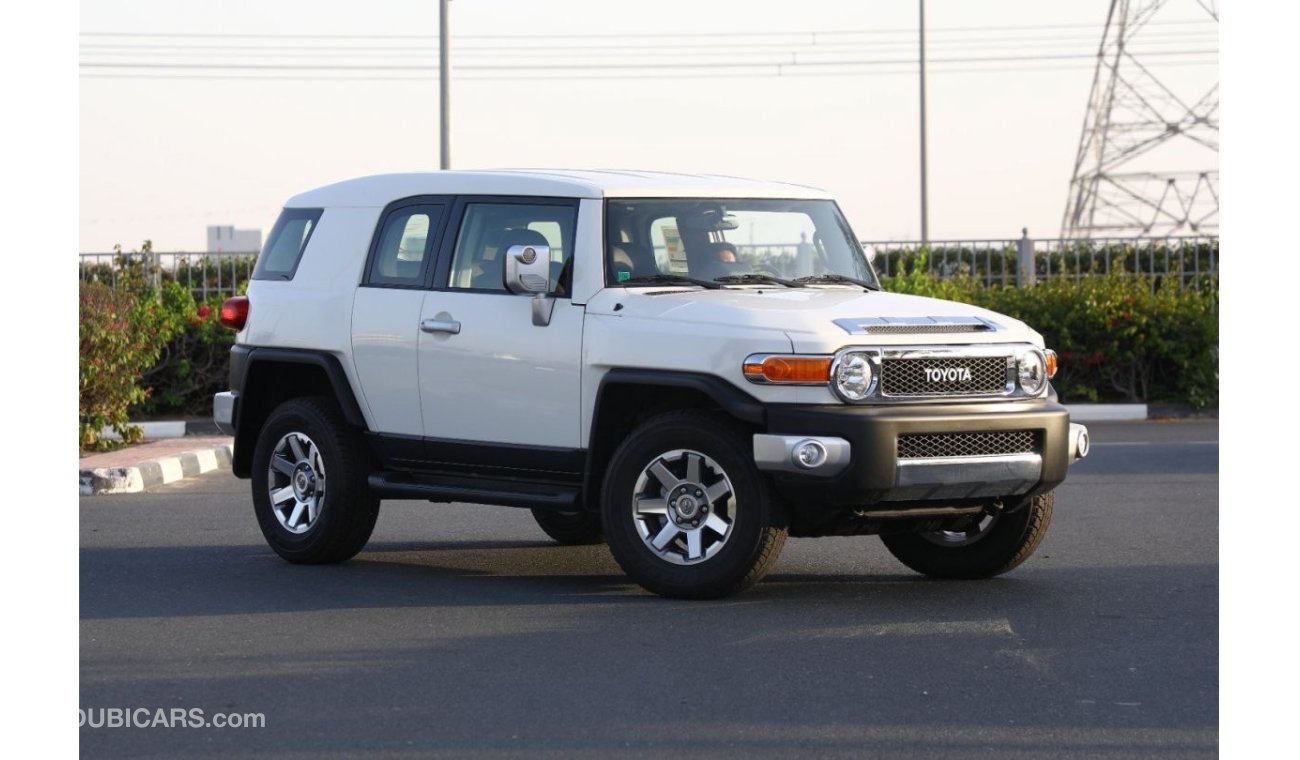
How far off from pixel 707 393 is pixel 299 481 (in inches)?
105

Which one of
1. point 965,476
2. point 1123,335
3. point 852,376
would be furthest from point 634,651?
point 1123,335

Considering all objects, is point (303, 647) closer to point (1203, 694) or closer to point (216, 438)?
point (1203, 694)

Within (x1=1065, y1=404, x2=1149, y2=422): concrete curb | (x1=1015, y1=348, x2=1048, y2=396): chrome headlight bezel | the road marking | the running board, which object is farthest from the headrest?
(x1=1065, y1=404, x2=1149, y2=422): concrete curb

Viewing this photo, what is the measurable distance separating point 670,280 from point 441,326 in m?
1.17

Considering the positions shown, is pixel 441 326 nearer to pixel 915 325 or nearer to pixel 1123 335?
pixel 915 325

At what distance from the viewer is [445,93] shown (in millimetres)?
25531

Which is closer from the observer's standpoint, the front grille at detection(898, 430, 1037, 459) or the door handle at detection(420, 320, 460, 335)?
the front grille at detection(898, 430, 1037, 459)

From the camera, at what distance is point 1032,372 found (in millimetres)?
9094

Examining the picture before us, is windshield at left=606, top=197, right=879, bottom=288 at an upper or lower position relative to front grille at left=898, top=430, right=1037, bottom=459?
upper

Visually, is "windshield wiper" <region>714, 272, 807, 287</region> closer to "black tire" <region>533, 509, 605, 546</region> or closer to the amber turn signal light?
the amber turn signal light

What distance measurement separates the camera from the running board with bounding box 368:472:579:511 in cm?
945

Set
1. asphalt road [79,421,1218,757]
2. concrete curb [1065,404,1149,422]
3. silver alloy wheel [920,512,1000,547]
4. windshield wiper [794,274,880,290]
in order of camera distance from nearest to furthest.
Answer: asphalt road [79,421,1218,757]
silver alloy wheel [920,512,1000,547]
windshield wiper [794,274,880,290]
concrete curb [1065,404,1149,422]

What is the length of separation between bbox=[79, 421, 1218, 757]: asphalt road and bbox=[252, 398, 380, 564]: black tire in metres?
0.15

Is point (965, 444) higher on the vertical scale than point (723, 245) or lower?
lower
